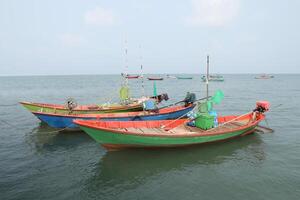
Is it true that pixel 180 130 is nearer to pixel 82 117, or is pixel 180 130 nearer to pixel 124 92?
pixel 82 117

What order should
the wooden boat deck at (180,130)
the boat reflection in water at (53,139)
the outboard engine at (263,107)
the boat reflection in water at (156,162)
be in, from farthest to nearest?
1. the outboard engine at (263,107)
2. the boat reflection in water at (53,139)
3. the wooden boat deck at (180,130)
4. the boat reflection in water at (156,162)

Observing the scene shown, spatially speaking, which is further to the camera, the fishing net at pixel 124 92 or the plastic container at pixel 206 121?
the fishing net at pixel 124 92

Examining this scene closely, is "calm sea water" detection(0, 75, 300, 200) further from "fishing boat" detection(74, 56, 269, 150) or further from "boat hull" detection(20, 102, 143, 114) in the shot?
"boat hull" detection(20, 102, 143, 114)

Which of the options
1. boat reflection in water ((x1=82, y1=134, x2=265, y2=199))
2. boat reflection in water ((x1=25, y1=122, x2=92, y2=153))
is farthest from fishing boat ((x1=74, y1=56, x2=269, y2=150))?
boat reflection in water ((x1=25, y1=122, x2=92, y2=153))

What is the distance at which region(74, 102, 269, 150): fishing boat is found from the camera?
39.4 feet

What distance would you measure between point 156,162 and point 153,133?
1.60 m

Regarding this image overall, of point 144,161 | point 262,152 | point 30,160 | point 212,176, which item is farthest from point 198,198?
point 30,160

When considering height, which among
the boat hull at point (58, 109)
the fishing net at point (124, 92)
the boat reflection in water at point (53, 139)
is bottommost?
the boat reflection in water at point (53, 139)

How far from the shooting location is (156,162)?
1230cm

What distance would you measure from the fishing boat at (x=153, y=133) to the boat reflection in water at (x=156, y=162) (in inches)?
20.3

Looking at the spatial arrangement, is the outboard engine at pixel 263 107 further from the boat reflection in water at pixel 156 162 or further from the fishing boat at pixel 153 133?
the boat reflection in water at pixel 156 162

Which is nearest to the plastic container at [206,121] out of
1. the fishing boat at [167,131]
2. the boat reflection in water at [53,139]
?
the fishing boat at [167,131]

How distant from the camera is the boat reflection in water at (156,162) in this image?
1029 cm

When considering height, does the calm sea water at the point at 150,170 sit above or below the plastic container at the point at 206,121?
below
